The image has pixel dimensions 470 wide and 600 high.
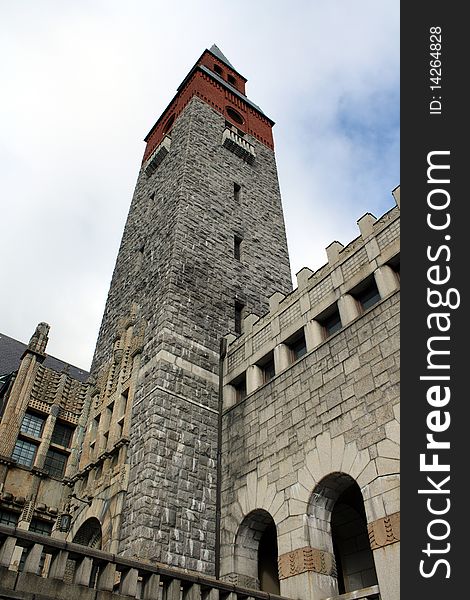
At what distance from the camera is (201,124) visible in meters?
26.1

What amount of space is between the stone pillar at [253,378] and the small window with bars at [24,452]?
7633 millimetres

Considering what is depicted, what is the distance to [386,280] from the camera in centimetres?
1199

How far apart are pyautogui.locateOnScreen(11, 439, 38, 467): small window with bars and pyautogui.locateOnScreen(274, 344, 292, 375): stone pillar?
8717mm

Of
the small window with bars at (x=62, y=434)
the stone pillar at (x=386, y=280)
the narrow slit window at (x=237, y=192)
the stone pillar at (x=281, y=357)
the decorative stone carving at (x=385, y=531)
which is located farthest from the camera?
the narrow slit window at (x=237, y=192)

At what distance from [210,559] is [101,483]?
12.9 ft

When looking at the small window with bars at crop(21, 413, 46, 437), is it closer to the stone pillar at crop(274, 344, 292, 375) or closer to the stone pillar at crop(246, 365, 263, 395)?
the stone pillar at crop(246, 365, 263, 395)

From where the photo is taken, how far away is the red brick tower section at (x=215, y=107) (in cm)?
2926

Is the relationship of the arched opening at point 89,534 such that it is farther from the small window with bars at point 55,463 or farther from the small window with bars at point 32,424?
the small window with bars at point 32,424

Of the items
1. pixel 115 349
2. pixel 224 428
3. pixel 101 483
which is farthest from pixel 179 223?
pixel 101 483

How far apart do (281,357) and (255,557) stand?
5093 millimetres

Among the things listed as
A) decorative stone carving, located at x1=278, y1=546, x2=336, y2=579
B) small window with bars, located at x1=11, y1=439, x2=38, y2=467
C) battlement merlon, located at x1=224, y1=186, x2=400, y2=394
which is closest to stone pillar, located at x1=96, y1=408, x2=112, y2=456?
small window with bars, located at x1=11, y1=439, x2=38, y2=467

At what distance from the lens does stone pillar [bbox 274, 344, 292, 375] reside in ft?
46.2

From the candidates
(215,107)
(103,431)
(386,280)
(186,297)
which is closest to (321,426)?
(386,280)

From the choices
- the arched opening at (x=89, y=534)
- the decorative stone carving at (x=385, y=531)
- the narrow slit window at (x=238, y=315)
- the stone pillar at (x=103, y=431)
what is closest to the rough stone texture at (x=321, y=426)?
the decorative stone carving at (x=385, y=531)
